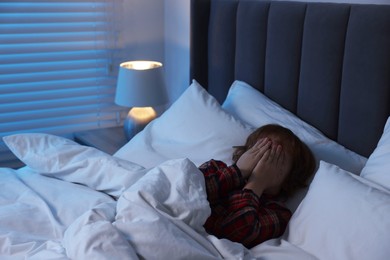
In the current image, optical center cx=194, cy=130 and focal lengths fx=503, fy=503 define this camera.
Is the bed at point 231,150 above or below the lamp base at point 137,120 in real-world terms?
above

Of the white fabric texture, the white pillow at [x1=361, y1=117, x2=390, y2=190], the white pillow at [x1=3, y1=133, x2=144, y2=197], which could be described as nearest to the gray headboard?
the white pillow at [x1=361, y1=117, x2=390, y2=190]

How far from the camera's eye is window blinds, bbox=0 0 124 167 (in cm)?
269

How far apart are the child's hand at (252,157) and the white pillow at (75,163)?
0.35m

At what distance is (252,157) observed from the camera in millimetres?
1641

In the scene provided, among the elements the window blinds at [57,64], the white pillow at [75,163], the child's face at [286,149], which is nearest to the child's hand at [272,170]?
the child's face at [286,149]

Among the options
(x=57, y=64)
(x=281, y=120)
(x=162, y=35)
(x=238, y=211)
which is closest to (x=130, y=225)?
(x=238, y=211)

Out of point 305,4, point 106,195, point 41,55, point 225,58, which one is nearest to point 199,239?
point 106,195

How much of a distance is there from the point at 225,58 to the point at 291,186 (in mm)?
885

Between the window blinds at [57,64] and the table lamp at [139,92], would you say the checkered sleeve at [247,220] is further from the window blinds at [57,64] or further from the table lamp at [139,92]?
the window blinds at [57,64]

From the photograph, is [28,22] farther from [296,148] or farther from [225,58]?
[296,148]

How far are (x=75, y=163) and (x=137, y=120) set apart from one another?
739 millimetres

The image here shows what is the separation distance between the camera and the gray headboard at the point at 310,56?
5.30 feet

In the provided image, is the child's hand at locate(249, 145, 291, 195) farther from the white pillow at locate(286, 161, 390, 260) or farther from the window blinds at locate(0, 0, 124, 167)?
the window blinds at locate(0, 0, 124, 167)

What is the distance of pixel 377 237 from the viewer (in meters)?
1.21
